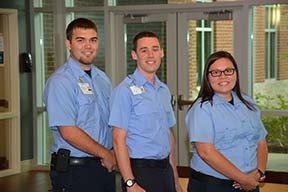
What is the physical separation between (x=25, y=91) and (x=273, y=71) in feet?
11.1

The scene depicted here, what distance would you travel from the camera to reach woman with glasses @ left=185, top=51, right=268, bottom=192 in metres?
2.73

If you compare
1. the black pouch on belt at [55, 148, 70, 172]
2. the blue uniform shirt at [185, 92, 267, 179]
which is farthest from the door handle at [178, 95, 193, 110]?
the blue uniform shirt at [185, 92, 267, 179]

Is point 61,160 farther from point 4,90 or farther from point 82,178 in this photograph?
point 4,90

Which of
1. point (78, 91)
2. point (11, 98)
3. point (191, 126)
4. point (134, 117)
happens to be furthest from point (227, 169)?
point (11, 98)

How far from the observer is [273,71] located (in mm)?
6539

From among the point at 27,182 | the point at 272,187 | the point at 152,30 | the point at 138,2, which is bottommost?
the point at 27,182

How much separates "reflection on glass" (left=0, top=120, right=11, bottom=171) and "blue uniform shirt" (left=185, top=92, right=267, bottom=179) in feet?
17.0

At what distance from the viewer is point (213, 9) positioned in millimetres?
6660

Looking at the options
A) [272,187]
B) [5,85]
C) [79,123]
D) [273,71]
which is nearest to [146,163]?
[79,123]

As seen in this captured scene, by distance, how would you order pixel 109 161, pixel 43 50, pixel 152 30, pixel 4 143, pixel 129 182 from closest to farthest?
pixel 129 182 < pixel 109 161 < pixel 152 30 < pixel 4 143 < pixel 43 50

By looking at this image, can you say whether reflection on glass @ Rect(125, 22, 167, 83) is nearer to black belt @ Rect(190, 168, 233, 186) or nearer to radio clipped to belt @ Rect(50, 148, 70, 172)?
radio clipped to belt @ Rect(50, 148, 70, 172)

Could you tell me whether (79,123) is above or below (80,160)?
above

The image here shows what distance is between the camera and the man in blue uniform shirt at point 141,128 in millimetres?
2854

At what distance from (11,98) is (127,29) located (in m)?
1.82
